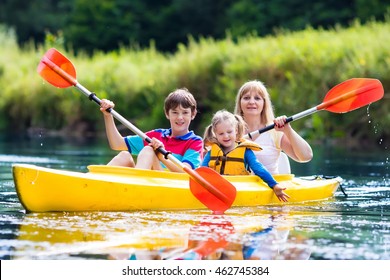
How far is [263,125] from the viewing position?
8.09 m

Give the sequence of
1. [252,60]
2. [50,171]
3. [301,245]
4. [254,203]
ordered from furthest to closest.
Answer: [252,60] < [254,203] < [50,171] < [301,245]

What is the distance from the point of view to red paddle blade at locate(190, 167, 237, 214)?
6930mm

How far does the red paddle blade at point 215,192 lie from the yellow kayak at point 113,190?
0.50 ft

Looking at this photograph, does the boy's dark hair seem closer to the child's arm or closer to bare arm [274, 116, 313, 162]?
the child's arm

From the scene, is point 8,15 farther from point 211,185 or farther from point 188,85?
point 211,185

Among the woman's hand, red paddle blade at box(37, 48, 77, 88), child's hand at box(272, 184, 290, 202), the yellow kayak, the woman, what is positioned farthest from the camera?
the woman

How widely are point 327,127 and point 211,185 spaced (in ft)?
29.6

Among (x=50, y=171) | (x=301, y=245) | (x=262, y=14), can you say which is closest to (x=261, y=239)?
(x=301, y=245)

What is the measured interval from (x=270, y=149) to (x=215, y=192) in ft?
4.01

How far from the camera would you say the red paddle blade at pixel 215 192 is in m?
6.93

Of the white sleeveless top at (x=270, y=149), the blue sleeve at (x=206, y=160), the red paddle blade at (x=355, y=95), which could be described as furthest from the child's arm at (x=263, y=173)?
the red paddle blade at (x=355, y=95)

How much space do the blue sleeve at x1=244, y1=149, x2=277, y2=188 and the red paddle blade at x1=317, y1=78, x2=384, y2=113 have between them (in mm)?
992

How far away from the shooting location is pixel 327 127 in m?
15.7

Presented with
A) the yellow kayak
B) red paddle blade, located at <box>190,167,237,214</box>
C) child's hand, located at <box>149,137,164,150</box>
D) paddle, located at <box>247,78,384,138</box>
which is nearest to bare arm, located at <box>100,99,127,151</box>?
child's hand, located at <box>149,137,164,150</box>
